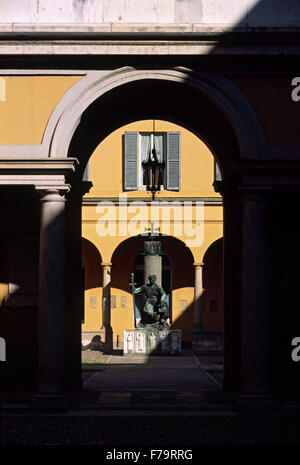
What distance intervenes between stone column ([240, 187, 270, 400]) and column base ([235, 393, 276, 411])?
12 millimetres

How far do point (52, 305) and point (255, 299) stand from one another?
244 cm

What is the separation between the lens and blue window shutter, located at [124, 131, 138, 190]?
25469 millimetres

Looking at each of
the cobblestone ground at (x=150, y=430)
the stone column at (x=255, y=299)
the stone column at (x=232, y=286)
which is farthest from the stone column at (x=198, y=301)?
the cobblestone ground at (x=150, y=430)

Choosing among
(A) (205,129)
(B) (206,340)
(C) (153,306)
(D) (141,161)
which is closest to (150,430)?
(A) (205,129)

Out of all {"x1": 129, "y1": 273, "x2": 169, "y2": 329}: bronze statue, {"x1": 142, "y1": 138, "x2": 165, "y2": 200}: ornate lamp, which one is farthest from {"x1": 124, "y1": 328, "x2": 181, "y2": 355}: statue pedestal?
{"x1": 142, "y1": 138, "x2": 165, "y2": 200}: ornate lamp

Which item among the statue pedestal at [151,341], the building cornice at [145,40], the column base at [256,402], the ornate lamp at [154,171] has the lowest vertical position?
the column base at [256,402]

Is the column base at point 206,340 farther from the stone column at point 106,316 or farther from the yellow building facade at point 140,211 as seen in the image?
the stone column at point 106,316

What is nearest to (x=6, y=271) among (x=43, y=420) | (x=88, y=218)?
(x=43, y=420)

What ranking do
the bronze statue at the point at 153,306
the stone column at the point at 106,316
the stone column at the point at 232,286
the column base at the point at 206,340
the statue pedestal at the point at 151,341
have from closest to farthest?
the stone column at the point at 232,286 → the statue pedestal at the point at 151,341 → the bronze statue at the point at 153,306 → the column base at the point at 206,340 → the stone column at the point at 106,316

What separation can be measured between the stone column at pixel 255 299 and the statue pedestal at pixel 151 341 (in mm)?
11434

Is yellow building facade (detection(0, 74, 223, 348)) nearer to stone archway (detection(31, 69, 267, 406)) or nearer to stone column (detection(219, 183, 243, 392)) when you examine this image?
stone archway (detection(31, 69, 267, 406))

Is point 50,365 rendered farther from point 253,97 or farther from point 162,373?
point 162,373

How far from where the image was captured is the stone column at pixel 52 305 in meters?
9.98

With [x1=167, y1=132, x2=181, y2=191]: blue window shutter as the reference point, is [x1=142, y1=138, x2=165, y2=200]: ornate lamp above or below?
below
